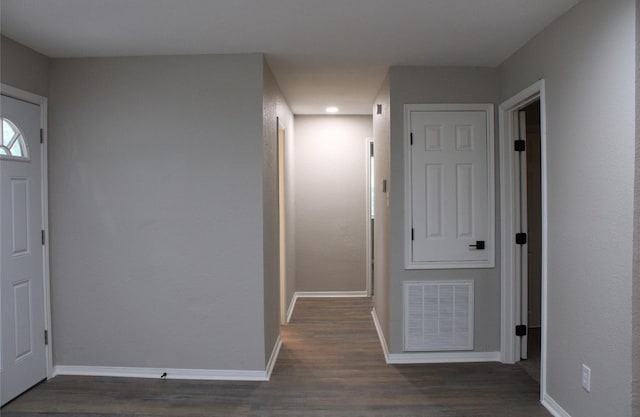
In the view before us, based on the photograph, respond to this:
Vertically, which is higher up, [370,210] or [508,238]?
[370,210]

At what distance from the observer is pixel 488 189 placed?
3469 millimetres

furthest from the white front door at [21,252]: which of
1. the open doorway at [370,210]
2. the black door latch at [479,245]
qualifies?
the open doorway at [370,210]

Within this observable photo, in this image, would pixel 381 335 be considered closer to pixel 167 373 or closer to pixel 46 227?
pixel 167 373

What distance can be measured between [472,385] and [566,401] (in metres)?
0.69

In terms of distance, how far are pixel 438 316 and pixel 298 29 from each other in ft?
8.31

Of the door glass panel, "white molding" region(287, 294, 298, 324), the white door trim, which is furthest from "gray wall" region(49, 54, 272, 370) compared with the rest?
the white door trim

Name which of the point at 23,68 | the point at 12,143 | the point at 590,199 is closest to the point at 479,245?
the point at 590,199

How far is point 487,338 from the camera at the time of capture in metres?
3.52

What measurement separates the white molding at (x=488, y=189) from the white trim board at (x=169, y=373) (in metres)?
1.53

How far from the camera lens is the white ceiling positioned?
2.36 meters

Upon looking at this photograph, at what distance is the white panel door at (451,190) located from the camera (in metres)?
3.47

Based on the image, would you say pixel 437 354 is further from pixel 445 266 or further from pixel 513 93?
pixel 513 93

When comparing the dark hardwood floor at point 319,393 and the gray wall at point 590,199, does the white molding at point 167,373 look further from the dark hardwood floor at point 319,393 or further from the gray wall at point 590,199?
the gray wall at point 590,199

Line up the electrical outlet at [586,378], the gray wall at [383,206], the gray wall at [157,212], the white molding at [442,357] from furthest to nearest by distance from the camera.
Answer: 1. the gray wall at [383,206]
2. the white molding at [442,357]
3. the gray wall at [157,212]
4. the electrical outlet at [586,378]
